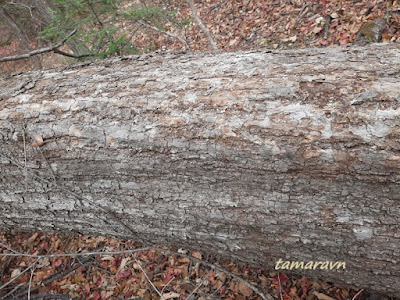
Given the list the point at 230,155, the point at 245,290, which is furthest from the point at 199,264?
the point at 230,155

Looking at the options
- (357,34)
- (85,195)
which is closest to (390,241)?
(85,195)

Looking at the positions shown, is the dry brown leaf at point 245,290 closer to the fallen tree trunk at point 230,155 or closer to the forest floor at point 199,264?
the forest floor at point 199,264

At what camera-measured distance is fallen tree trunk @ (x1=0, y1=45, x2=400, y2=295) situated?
135cm

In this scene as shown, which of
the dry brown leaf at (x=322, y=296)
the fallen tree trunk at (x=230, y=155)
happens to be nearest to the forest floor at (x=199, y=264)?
the dry brown leaf at (x=322, y=296)

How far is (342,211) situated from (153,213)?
1.12 m

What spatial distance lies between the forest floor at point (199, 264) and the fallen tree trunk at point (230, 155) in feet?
1.70

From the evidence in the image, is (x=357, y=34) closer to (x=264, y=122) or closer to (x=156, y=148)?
(x=264, y=122)

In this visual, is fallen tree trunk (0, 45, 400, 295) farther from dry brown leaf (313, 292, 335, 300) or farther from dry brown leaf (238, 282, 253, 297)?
dry brown leaf (238, 282, 253, 297)

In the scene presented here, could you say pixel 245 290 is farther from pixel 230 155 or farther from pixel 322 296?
pixel 230 155

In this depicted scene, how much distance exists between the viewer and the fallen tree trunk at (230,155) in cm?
135

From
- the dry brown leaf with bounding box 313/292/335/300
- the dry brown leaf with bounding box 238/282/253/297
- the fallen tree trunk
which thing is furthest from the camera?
the dry brown leaf with bounding box 238/282/253/297

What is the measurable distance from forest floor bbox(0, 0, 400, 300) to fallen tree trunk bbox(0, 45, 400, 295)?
52 centimetres

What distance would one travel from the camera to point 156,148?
1.59 m

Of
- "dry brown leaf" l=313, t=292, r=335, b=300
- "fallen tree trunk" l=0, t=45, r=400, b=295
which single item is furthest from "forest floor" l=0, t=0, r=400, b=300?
"fallen tree trunk" l=0, t=45, r=400, b=295
